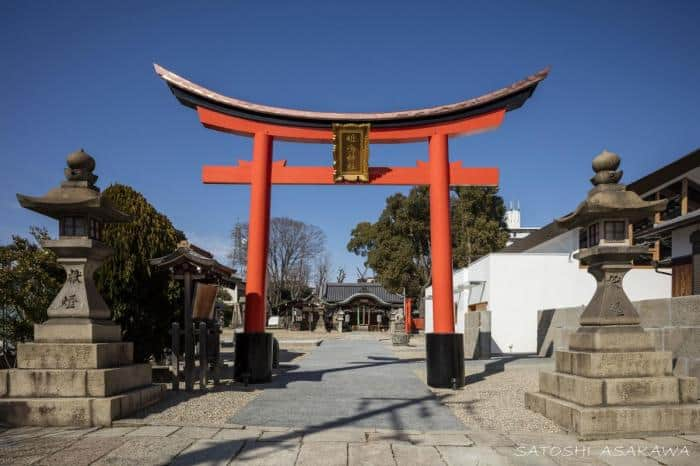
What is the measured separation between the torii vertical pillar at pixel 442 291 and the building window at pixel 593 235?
3396 mm

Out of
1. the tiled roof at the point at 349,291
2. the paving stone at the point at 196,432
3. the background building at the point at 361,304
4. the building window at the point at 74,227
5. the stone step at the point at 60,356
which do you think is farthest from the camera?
the tiled roof at the point at 349,291

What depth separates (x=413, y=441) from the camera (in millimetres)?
5586

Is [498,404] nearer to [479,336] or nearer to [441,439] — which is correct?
[441,439]

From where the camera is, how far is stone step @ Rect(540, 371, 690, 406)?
235 inches

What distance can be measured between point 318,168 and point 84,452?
24.3 feet

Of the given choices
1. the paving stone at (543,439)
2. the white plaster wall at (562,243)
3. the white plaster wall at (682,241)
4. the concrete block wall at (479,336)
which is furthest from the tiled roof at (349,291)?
the paving stone at (543,439)

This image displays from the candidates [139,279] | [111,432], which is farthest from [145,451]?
[139,279]

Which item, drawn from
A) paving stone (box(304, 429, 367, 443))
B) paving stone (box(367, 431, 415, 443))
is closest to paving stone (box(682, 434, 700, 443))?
paving stone (box(367, 431, 415, 443))

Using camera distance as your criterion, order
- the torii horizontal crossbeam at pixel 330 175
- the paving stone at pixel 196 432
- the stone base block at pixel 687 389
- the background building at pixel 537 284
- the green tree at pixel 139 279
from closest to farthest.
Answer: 1. the paving stone at pixel 196 432
2. the stone base block at pixel 687 389
3. the green tree at pixel 139 279
4. the torii horizontal crossbeam at pixel 330 175
5. the background building at pixel 537 284

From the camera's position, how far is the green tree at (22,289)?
10.2m

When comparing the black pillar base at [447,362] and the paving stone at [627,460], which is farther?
the black pillar base at [447,362]

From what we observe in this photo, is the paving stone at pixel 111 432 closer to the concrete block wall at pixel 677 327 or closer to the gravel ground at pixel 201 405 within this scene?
the gravel ground at pixel 201 405

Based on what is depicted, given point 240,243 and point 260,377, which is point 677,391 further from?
point 240,243

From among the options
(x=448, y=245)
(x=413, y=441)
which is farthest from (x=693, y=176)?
(x=413, y=441)
